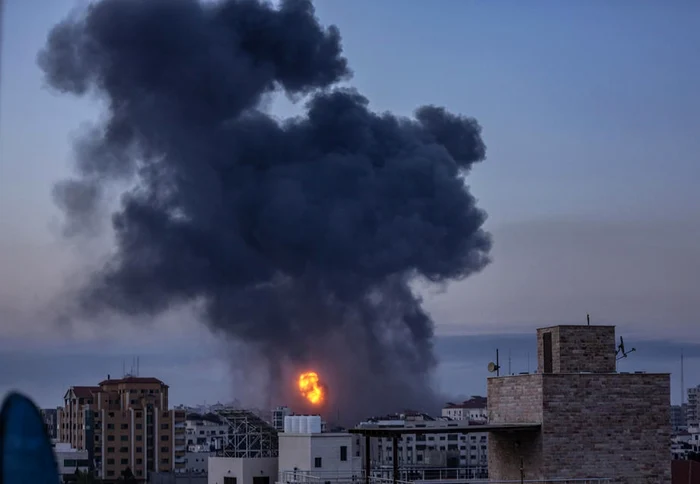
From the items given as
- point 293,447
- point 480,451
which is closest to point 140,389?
point 480,451

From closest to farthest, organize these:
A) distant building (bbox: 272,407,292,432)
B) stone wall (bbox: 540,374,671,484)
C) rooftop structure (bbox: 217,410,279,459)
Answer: stone wall (bbox: 540,374,671,484) → rooftop structure (bbox: 217,410,279,459) → distant building (bbox: 272,407,292,432)

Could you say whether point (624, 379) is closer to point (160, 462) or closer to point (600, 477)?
point (600, 477)

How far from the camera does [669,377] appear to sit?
871 inches

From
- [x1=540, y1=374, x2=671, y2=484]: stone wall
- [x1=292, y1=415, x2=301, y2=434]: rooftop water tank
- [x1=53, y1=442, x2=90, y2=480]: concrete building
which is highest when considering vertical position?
[x1=540, y1=374, x2=671, y2=484]: stone wall

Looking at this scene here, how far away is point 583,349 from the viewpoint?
71.7ft

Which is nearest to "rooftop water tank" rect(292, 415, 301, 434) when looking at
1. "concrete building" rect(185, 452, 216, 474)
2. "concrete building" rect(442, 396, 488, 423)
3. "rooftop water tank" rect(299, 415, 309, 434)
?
"rooftop water tank" rect(299, 415, 309, 434)

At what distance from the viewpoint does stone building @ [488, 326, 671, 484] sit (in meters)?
21.2

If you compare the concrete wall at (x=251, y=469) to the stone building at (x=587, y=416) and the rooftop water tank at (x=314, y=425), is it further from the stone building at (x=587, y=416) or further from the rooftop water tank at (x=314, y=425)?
the stone building at (x=587, y=416)

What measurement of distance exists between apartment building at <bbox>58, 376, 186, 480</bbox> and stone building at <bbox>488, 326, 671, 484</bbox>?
224 feet

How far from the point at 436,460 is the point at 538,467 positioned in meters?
55.7

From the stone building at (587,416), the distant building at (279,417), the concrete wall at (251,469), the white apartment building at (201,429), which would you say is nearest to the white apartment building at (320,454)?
the concrete wall at (251,469)

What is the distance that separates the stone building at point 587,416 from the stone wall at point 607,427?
0.7 inches

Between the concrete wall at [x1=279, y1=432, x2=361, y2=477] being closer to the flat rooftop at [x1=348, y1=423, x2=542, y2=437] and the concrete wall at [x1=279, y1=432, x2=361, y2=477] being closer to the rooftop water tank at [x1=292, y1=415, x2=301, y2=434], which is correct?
the rooftop water tank at [x1=292, y1=415, x2=301, y2=434]

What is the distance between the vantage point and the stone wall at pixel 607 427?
21219 millimetres
